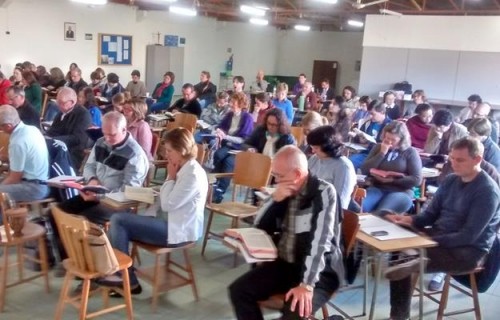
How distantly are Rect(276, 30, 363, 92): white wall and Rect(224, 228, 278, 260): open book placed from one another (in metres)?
16.0

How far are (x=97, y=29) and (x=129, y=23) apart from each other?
3.54 ft

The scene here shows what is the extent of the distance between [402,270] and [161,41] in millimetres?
12827

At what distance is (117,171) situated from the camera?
3535mm

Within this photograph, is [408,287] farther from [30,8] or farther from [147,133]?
[30,8]

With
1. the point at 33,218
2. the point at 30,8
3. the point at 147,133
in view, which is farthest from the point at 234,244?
the point at 30,8

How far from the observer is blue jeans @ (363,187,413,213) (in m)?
4.13

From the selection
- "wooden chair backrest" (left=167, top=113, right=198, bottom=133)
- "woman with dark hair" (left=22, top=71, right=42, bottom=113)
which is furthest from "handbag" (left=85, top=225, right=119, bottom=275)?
"woman with dark hair" (left=22, top=71, right=42, bottom=113)

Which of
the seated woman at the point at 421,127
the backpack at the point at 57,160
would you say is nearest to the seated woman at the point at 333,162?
the backpack at the point at 57,160

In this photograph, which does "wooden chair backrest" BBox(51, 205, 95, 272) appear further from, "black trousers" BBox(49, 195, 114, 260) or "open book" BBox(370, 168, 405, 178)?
"open book" BBox(370, 168, 405, 178)

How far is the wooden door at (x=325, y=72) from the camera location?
18453 millimetres

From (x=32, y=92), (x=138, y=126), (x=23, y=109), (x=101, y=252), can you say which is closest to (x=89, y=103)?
(x=23, y=109)

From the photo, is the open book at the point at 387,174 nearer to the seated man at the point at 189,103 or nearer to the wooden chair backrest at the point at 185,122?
the wooden chair backrest at the point at 185,122

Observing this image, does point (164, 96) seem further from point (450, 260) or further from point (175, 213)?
point (450, 260)

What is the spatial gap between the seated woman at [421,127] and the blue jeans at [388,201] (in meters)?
1.87
